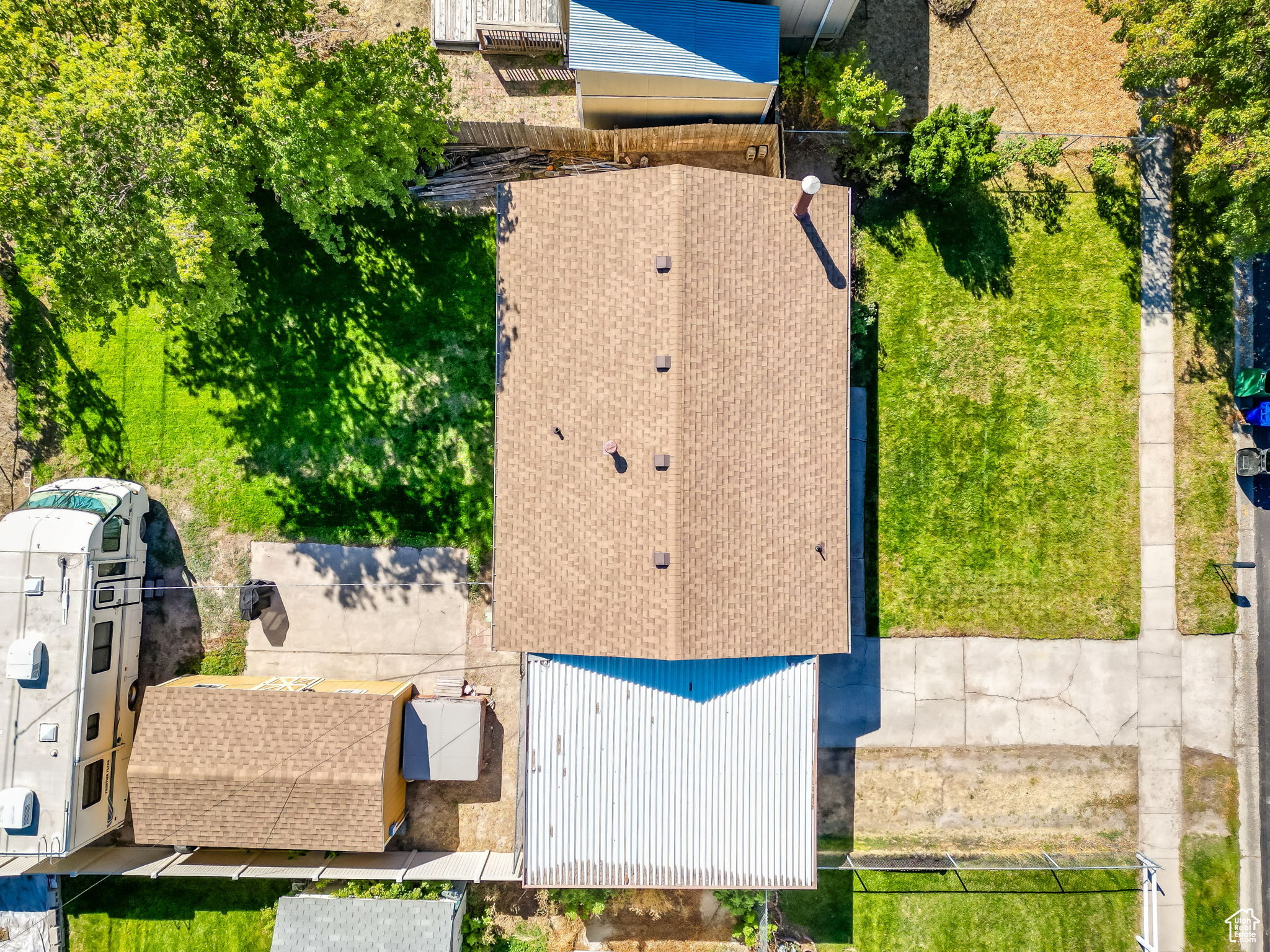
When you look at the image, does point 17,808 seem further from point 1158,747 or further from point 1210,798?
point 1210,798

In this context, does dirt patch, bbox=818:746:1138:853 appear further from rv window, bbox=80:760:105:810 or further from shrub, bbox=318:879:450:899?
rv window, bbox=80:760:105:810

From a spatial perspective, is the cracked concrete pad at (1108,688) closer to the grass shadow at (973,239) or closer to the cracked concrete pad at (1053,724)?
the cracked concrete pad at (1053,724)

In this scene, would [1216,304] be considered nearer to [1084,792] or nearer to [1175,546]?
[1175,546]

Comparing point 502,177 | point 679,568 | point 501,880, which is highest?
point 502,177

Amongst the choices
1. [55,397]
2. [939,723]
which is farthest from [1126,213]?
[55,397]

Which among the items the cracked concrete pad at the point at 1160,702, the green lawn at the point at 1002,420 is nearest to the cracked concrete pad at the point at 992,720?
the green lawn at the point at 1002,420

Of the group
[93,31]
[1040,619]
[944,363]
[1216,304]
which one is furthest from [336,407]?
[1216,304]

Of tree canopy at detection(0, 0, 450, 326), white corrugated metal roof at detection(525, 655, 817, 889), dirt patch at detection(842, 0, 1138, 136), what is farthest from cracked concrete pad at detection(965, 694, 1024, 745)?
tree canopy at detection(0, 0, 450, 326)
